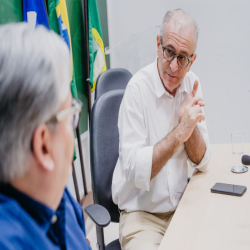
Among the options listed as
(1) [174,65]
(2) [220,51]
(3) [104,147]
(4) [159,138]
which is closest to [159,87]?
(1) [174,65]

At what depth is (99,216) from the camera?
4.09 feet

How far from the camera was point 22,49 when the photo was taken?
54 centimetres

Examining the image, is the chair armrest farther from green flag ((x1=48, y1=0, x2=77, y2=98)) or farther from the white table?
green flag ((x1=48, y1=0, x2=77, y2=98))

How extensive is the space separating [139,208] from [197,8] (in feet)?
7.42

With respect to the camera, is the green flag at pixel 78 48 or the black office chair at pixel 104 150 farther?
the green flag at pixel 78 48

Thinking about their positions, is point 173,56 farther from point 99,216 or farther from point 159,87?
point 99,216

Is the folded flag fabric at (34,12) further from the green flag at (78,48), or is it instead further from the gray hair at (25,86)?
the gray hair at (25,86)

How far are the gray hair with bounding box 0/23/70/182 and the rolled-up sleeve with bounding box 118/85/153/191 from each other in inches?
31.4

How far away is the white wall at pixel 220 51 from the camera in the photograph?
299cm

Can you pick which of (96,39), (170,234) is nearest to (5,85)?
(170,234)

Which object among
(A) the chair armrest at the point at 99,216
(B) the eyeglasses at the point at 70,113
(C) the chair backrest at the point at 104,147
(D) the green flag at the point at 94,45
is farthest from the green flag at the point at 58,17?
(B) the eyeglasses at the point at 70,113

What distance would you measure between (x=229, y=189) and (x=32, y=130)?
98cm

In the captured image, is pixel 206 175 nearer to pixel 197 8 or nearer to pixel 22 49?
pixel 22 49

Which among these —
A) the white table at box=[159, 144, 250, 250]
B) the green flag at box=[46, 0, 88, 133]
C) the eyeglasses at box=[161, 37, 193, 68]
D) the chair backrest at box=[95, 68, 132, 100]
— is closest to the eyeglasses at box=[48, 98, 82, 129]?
the white table at box=[159, 144, 250, 250]
